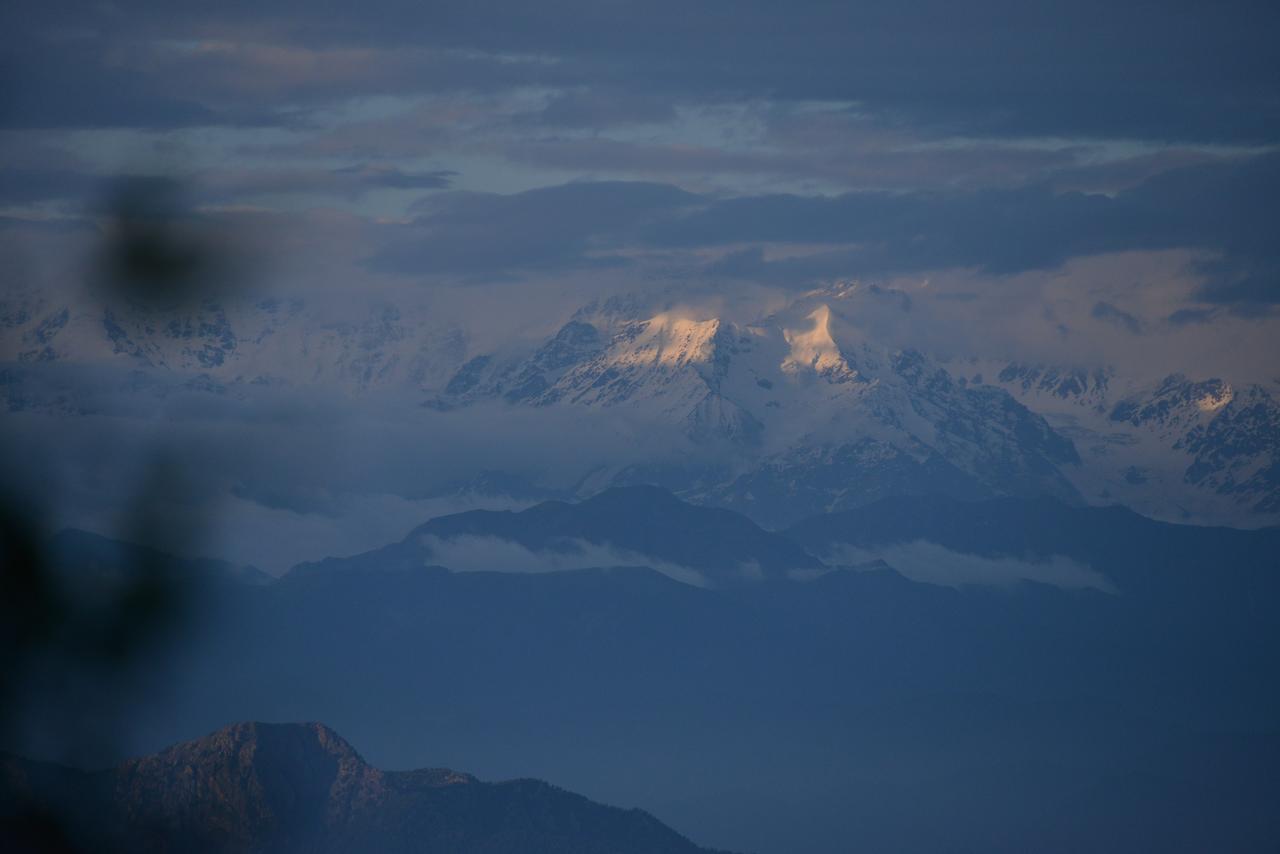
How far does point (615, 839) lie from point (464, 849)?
1395 cm

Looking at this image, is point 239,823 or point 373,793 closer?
point 239,823

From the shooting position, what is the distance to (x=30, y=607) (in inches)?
1919

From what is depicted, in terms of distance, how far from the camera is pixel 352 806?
6905 inches

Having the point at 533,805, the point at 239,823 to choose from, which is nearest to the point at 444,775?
the point at 533,805

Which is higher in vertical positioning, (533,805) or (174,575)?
(174,575)

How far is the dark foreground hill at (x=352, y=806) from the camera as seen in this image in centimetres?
14550

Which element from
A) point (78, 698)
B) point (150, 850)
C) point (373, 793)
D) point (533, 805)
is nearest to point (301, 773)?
point (373, 793)

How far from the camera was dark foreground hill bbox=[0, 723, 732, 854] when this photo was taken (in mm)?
145500

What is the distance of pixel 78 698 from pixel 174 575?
35.6ft

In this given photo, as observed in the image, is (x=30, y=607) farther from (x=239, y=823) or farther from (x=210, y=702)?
(x=210, y=702)

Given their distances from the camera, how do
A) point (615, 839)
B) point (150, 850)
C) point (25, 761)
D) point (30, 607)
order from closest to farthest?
point (30, 607), point (25, 761), point (150, 850), point (615, 839)

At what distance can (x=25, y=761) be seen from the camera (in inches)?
2443

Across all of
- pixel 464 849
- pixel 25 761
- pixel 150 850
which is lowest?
pixel 464 849

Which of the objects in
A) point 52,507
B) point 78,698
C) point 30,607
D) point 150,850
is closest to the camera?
point 30,607
